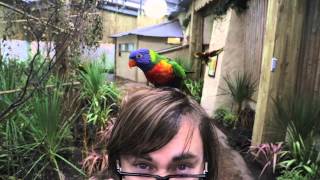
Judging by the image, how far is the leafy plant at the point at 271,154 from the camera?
151 inches

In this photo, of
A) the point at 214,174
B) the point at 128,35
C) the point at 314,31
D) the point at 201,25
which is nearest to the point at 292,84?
the point at 314,31

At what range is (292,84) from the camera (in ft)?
13.8

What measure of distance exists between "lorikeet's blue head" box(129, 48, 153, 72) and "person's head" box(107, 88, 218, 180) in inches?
101

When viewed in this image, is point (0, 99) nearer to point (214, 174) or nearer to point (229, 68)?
point (214, 174)

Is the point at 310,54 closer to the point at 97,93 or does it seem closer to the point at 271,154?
the point at 271,154

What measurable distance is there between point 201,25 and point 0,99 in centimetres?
774

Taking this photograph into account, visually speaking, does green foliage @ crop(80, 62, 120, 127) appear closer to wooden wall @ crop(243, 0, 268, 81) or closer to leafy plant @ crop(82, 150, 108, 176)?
leafy plant @ crop(82, 150, 108, 176)

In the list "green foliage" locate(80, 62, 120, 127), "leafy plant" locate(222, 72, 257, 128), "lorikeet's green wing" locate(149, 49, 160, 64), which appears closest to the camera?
"lorikeet's green wing" locate(149, 49, 160, 64)

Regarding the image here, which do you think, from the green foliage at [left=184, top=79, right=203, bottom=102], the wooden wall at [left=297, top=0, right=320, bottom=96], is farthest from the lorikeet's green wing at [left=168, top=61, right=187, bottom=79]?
the green foliage at [left=184, top=79, right=203, bottom=102]

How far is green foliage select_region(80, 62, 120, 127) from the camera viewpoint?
5.25 m

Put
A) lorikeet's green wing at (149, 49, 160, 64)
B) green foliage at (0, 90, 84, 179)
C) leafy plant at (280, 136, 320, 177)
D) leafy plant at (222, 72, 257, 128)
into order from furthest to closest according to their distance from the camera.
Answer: leafy plant at (222, 72, 257, 128)
lorikeet's green wing at (149, 49, 160, 64)
leafy plant at (280, 136, 320, 177)
green foliage at (0, 90, 84, 179)

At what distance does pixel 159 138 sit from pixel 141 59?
8.82 feet

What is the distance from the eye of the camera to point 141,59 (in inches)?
138

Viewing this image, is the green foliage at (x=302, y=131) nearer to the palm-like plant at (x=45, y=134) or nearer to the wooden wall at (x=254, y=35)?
the wooden wall at (x=254, y=35)
